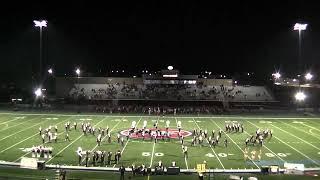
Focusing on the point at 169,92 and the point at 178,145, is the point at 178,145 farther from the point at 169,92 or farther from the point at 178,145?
the point at 169,92

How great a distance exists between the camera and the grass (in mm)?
26844

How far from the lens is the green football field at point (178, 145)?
26828mm

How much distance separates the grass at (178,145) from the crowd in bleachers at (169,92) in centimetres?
1886

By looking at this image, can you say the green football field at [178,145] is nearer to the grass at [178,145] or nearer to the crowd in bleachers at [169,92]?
the grass at [178,145]

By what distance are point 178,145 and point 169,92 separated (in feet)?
128

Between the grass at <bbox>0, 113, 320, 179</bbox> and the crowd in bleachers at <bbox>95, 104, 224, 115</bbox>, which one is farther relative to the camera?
the crowd in bleachers at <bbox>95, 104, 224, 115</bbox>

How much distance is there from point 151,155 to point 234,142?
7.92 meters

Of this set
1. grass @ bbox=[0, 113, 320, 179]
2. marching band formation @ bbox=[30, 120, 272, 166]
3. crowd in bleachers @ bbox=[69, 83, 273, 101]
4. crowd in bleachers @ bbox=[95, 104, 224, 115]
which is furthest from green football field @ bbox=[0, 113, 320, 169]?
crowd in bleachers @ bbox=[69, 83, 273, 101]

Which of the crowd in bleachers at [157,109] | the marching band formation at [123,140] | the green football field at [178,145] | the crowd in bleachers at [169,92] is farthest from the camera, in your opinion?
the crowd in bleachers at [169,92]

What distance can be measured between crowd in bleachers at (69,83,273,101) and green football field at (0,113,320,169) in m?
18.9

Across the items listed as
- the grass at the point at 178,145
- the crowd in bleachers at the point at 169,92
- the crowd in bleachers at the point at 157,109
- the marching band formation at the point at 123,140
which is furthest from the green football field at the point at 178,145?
the crowd in bleachers at the point at 169,92

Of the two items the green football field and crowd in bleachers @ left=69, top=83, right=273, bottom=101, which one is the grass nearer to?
the green football field

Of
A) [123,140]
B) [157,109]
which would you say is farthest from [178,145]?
[157,109]

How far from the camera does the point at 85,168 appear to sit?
24.5m
